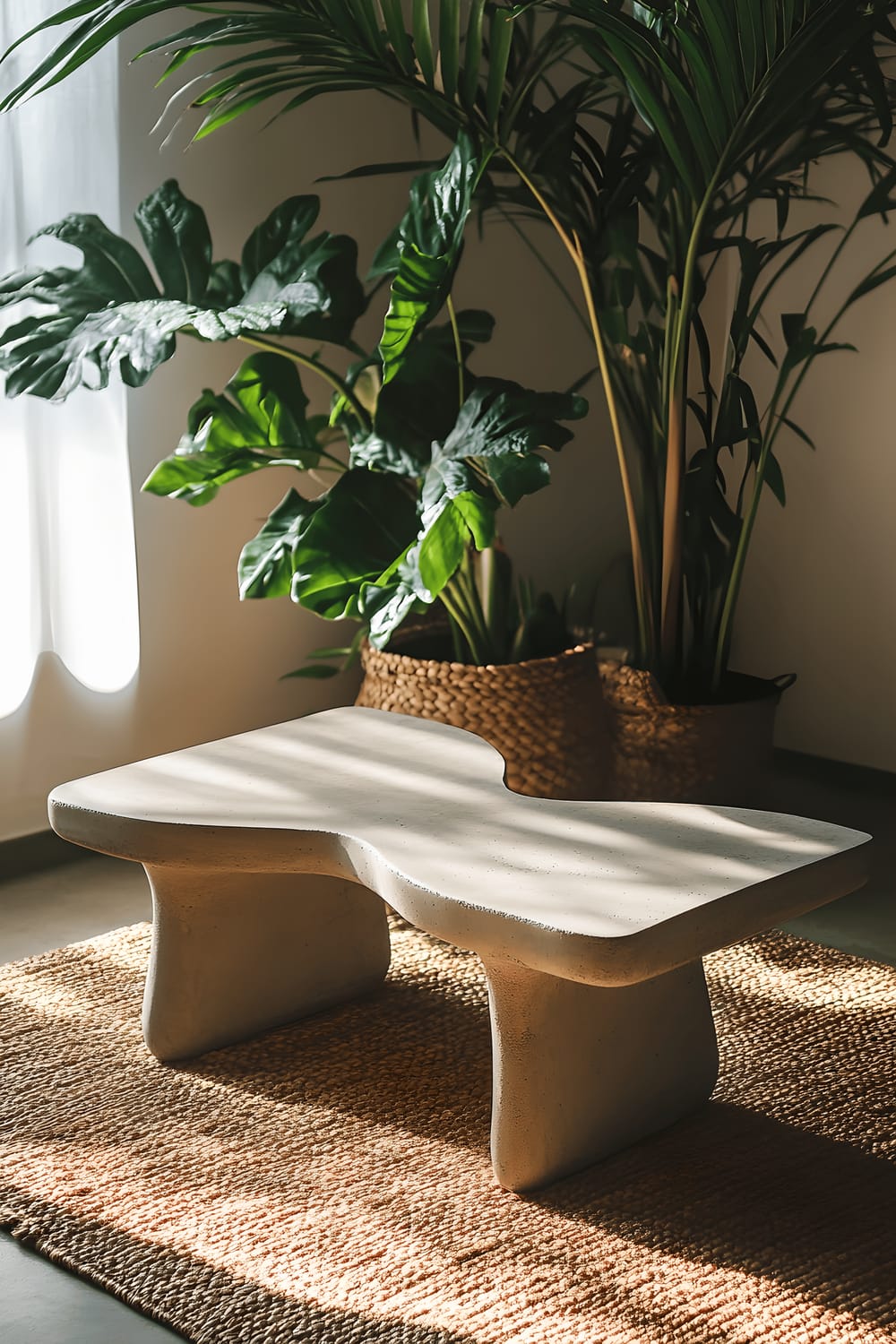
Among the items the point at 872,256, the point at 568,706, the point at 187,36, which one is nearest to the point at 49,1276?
the point at 568,706

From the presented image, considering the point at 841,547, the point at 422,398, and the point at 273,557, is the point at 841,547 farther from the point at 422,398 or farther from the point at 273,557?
the point at 273,557

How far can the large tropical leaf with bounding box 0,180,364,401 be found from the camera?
230 centimetres

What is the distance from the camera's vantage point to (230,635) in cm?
318

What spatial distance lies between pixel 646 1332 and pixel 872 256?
2.37 metres

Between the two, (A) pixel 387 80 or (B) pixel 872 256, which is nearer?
(A) pixel 387 80

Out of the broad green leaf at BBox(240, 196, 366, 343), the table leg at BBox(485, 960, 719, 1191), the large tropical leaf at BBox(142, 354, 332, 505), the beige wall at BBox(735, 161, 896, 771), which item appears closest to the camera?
the table leg at BBox(485, 960, 719, 1191)

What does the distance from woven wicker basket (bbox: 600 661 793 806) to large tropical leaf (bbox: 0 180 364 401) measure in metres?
0.88

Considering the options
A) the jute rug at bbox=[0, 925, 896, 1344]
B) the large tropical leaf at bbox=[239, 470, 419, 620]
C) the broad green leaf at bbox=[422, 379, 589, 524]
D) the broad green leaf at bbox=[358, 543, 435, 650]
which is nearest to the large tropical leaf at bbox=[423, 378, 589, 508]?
the broad green leaf at bbox=[422, 379, 589, 524]

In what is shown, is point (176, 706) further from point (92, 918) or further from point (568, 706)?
point (568, 706)

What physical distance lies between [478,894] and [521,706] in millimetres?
1099

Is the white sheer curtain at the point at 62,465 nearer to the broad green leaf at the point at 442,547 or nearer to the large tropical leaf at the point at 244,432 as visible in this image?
the large tropical leaf at the point at 244,432

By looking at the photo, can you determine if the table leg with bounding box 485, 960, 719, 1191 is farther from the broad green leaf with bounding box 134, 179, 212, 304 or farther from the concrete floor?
the broad green leaf with bounding box 134, 179, 212, 304

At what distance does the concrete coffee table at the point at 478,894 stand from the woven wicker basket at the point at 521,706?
391 millimetres

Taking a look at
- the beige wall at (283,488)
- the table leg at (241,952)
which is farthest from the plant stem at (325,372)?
the table leg at (241,952)
